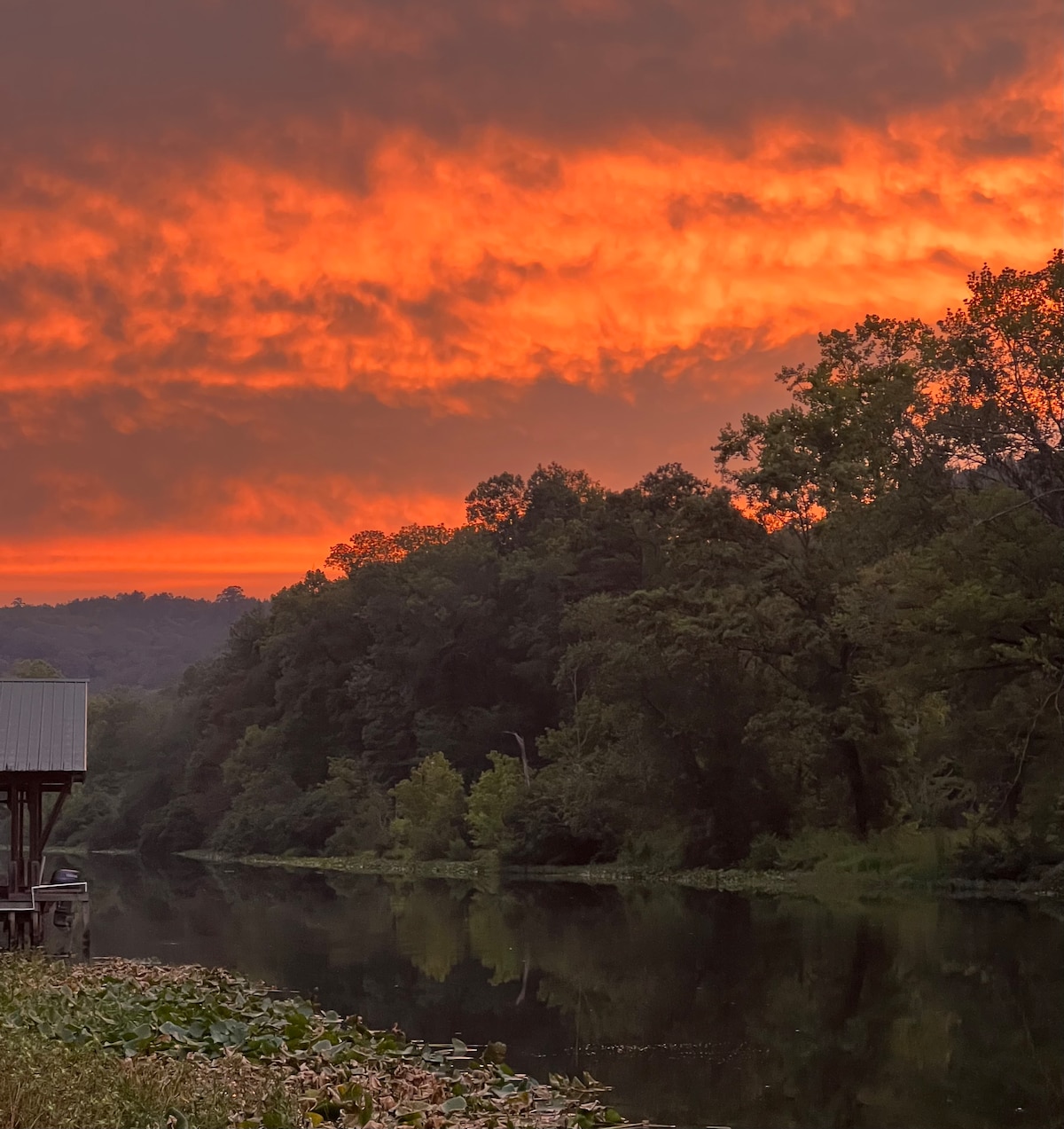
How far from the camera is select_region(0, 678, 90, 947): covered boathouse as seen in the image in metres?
30.7

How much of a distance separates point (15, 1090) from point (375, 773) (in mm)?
86839

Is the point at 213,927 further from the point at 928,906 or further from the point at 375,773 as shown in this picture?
the point at 375,773

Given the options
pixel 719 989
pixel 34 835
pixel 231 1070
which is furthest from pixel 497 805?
pixel 231 1070

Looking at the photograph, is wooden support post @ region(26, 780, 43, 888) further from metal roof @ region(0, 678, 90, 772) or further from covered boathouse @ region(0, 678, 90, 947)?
metal roof @ region(0, 678, 90, 772)

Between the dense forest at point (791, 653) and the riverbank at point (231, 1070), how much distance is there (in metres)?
24.2

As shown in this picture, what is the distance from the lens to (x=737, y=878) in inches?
2063

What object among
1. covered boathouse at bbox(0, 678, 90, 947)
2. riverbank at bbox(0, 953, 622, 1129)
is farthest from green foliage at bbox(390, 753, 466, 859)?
riverbank at bbox(0, 953, 622, 1129)

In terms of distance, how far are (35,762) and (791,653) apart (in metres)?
28.9

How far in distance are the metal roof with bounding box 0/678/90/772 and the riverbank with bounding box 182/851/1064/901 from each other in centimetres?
2289

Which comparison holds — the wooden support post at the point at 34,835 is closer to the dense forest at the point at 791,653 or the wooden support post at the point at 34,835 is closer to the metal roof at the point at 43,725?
the metal roof at the point at 43,725

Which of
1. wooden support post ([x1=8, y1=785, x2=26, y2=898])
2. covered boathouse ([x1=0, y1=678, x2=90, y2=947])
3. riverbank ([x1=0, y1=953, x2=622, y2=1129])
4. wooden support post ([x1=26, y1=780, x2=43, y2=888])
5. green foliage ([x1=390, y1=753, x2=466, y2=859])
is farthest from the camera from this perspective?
green foliage ([x1=390, y1=753, x2=466, y2=859])

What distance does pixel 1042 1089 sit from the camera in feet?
53.3

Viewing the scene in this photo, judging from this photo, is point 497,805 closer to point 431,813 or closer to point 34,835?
point 431,813

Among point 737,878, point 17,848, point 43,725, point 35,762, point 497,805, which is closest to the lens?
point 35,762
